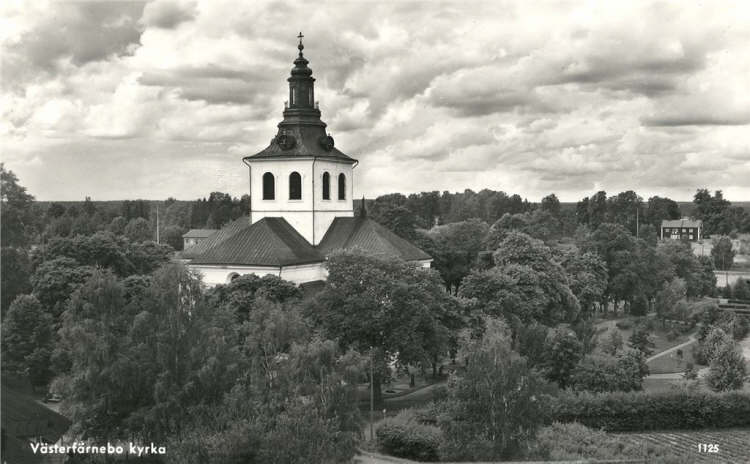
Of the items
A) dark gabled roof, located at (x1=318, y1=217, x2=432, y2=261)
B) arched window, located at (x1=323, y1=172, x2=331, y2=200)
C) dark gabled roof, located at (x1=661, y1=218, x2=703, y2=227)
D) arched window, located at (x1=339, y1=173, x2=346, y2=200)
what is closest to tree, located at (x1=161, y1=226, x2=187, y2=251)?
arched window, located at (x1=339, y1=173, x2=346, y2=200)

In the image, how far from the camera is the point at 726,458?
78.3 feet

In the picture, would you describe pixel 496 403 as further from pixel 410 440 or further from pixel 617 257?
pixel 617 257

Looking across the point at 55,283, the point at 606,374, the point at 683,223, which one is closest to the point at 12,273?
the point at 55,283

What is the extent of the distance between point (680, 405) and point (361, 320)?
1240 cm

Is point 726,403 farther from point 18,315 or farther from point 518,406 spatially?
point 18,315

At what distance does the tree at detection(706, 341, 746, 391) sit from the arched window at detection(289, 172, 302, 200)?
21.0m

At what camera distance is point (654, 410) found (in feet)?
95.1

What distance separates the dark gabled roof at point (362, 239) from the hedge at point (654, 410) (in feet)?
38.9

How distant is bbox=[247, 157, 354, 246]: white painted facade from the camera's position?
3956cm

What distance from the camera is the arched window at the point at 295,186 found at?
131 ft

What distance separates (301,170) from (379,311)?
12.9m

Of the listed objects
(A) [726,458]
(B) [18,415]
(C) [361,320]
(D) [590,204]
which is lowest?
(A) [726,458]

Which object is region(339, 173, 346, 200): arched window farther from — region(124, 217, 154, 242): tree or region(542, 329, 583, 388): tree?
region(124, 217, 154, 242): tree

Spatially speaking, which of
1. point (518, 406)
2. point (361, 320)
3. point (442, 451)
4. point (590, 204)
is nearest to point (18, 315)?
point (361, 320)
